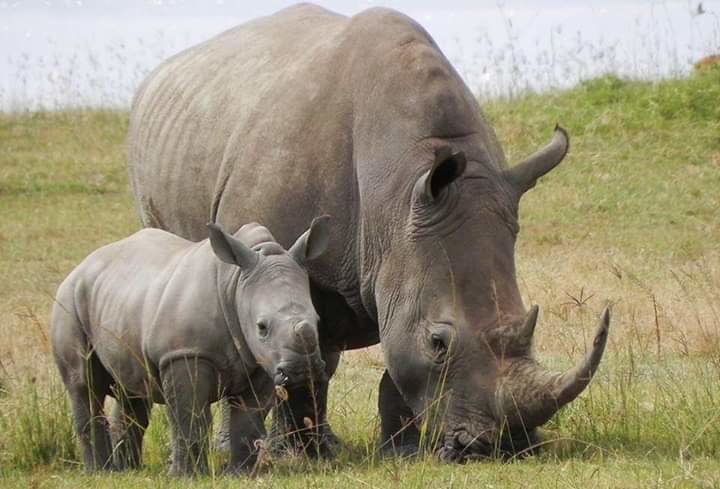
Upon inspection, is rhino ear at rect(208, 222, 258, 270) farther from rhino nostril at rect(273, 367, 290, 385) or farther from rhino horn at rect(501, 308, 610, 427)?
rhino horn at rect(501, 308, 610, 427)

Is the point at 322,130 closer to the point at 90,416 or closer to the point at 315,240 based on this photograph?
the point at 315,240

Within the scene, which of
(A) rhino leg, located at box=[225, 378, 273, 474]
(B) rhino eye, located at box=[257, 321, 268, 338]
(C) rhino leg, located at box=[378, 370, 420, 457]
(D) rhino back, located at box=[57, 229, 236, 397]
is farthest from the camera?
(C) rhino leg, located at box=[378, 370, 420, 457]

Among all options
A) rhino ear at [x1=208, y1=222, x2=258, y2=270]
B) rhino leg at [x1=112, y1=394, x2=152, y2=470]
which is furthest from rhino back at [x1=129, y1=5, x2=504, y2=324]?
rhino leg at [x1=112, y1=394, x2=152, y2=470]

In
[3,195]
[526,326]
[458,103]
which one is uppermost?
[458,103]

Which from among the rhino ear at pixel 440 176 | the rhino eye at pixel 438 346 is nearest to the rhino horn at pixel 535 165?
the rhino ear at pixel 440 176

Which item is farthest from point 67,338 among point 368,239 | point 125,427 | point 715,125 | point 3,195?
point 715,125

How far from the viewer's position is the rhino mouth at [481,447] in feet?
21.6

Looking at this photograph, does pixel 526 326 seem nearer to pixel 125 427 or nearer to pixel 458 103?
pixel 458 103

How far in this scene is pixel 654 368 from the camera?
9266mm

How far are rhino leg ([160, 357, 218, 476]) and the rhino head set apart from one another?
2.93 ft

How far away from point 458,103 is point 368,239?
2.41 feet

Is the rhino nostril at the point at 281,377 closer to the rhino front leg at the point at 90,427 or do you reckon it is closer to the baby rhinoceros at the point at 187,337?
the baby rhinoceros at the point at 187,337

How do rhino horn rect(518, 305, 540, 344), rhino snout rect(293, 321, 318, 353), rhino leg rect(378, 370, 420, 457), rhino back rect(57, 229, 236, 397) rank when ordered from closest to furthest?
rhino snout rect(293, 321, 318, 353) → rhino horn rect(518, 305, 540, 344) → rhino back rect(57, 229, 236, 397) → rhino leg rect(378, 370, 420, 457)

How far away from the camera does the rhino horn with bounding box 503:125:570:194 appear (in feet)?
23.7
